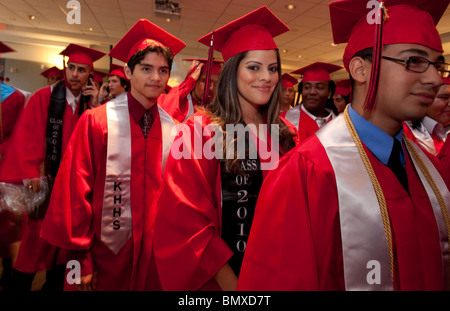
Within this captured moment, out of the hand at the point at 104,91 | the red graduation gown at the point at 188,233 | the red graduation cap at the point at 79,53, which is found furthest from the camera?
the hand at the point at 104,91

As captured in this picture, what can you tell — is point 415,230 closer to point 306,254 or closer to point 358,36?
point 306,254

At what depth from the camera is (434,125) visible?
3418 mm

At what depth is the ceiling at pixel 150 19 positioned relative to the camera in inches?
292

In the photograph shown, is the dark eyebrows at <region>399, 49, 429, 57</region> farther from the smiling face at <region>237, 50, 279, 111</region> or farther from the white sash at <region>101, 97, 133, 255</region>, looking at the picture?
the white sash at <region>101, 97, 133, 255</region>

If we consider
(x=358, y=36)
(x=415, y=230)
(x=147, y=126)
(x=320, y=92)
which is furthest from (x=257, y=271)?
(x=320, y=92)

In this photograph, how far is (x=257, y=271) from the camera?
972mm

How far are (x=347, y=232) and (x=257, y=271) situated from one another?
295mm

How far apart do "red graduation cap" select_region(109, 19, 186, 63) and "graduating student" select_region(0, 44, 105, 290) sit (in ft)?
2.77

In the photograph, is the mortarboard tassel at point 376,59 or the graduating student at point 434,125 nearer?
the mortarboard tassel at point 376,59

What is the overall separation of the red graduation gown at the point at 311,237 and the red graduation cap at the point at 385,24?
34cm

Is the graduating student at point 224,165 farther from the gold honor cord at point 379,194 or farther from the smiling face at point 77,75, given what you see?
the smiling face at point 77,75

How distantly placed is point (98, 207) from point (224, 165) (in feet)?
2.99

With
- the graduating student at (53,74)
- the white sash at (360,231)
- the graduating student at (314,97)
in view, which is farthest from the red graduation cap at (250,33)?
the graduating student at (53,74)

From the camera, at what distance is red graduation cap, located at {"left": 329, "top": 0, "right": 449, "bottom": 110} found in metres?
1.07
